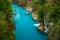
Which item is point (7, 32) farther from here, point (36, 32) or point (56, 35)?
point (36, 32)

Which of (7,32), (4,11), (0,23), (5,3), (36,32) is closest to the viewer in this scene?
(0,23)

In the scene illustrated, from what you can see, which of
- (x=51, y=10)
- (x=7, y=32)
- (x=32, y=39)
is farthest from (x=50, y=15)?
(x=7, y=32)

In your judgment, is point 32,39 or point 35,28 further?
point 35,28

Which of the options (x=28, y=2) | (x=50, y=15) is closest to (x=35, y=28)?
(x=50, y=15)

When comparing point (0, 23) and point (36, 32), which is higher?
point (0, 23)

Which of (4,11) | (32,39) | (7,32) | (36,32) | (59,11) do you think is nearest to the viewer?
(7,32)

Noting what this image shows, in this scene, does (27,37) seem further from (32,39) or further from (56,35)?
(56,35)

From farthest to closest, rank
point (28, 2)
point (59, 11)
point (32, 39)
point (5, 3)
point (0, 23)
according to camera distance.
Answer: point (28, 2), point (32, 39), point (59, 11), point (5, 3), point (0, 23)

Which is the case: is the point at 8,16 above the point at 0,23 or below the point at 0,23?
below

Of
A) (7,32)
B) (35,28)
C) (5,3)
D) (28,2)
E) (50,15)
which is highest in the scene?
(5,3)
